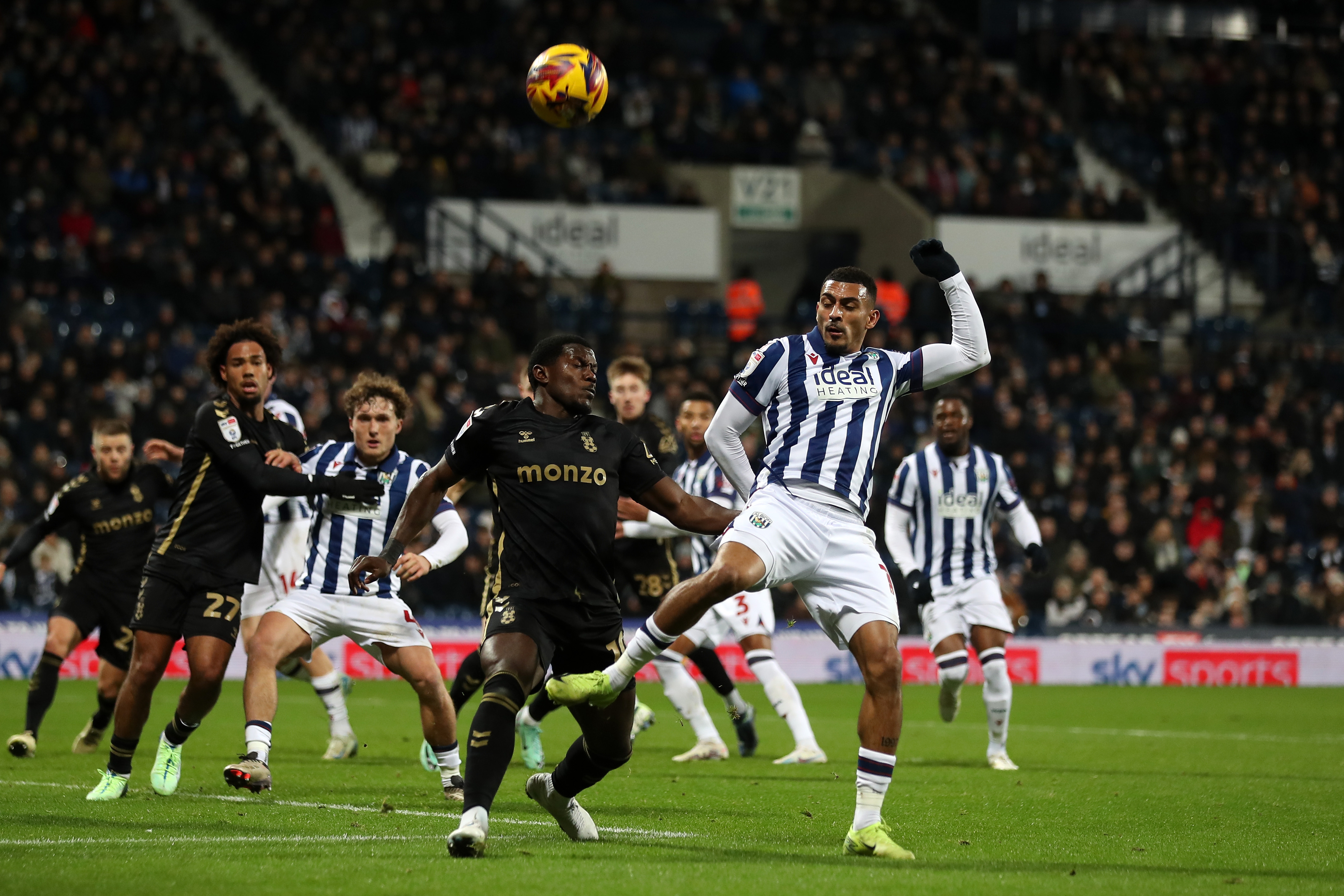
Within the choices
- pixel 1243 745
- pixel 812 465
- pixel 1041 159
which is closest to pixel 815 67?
pixel 1041 159

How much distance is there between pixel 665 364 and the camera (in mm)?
24984

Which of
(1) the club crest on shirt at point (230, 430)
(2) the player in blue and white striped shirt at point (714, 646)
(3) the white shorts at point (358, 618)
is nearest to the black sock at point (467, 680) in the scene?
(3) the white shorts at point (358, 618)

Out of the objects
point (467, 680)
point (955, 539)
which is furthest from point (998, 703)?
point (467, 680)

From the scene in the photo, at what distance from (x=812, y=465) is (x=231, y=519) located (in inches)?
132

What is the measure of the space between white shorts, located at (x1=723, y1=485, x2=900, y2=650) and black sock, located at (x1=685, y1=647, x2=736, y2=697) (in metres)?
4.89

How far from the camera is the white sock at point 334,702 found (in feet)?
39.4

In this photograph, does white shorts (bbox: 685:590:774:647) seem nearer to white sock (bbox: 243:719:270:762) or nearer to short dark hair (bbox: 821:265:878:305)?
white sock (bbox: 243:719:270:762)

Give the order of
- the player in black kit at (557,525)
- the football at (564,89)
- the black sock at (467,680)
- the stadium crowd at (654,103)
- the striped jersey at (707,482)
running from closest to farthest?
the player in black kit at (557,525)
the football at (564,89)
the black sock at (467,680)
the striped jersey at (707,482)
the stadium crowd at (654,103)

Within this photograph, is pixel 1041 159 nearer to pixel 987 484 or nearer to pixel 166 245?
pixel 166 245

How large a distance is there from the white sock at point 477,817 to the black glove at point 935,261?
315 centimetres

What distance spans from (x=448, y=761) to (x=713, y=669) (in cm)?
380

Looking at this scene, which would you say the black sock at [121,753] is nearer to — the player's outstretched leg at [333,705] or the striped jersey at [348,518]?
the striped jersey at [348,518]

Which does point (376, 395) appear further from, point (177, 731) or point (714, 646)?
point (714, 646)

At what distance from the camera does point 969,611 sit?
12.4 metres
